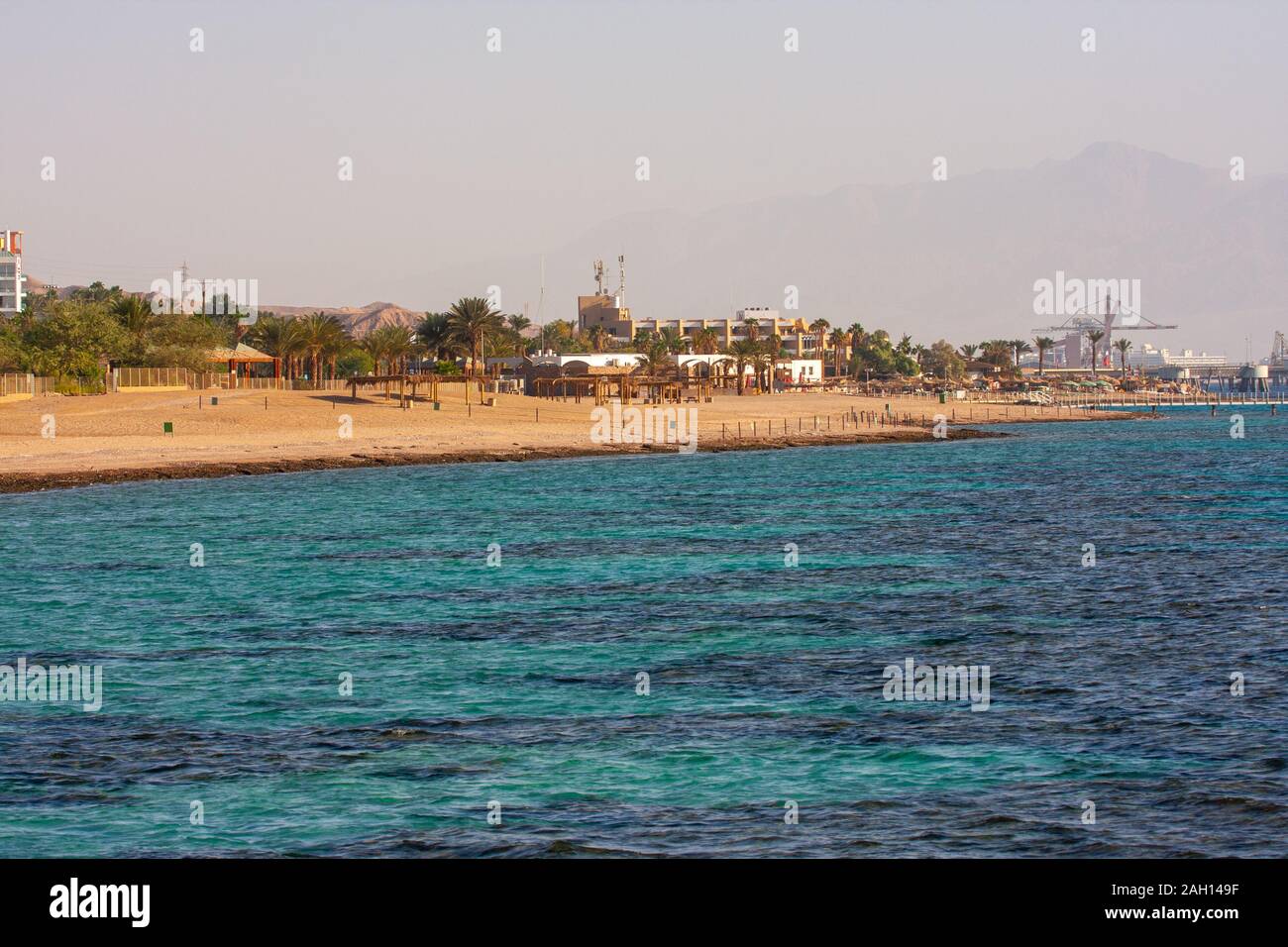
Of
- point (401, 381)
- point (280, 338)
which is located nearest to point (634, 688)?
point (401, 381)

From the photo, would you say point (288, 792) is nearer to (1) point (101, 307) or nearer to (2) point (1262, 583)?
(2) point (1262, 583)

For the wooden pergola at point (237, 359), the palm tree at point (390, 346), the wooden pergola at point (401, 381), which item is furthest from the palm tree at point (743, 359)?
the wooden pergola at point (237, 359)

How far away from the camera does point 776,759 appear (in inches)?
703

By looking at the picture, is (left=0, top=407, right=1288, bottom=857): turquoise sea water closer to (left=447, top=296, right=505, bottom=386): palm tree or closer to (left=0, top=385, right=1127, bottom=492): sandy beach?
(left=0, top=385, right=1127, bottom=492): sandy beach

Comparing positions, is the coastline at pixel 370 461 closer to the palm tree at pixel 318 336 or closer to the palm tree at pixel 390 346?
the palm tree at pixel 318 336

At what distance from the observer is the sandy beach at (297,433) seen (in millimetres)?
73312

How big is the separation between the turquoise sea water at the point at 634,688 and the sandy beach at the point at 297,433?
69.1 ft

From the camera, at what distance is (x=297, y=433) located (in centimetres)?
9412

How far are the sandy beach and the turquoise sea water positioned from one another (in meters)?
21.1

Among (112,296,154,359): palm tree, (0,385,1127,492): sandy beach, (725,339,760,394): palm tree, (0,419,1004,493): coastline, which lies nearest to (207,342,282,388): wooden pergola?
(112,296,154,359): palm tree

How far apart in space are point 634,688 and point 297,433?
7595 cm

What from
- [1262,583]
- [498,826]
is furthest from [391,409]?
[498,826]

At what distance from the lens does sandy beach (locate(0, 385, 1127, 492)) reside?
73312 millimetres

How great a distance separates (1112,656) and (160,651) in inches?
688
